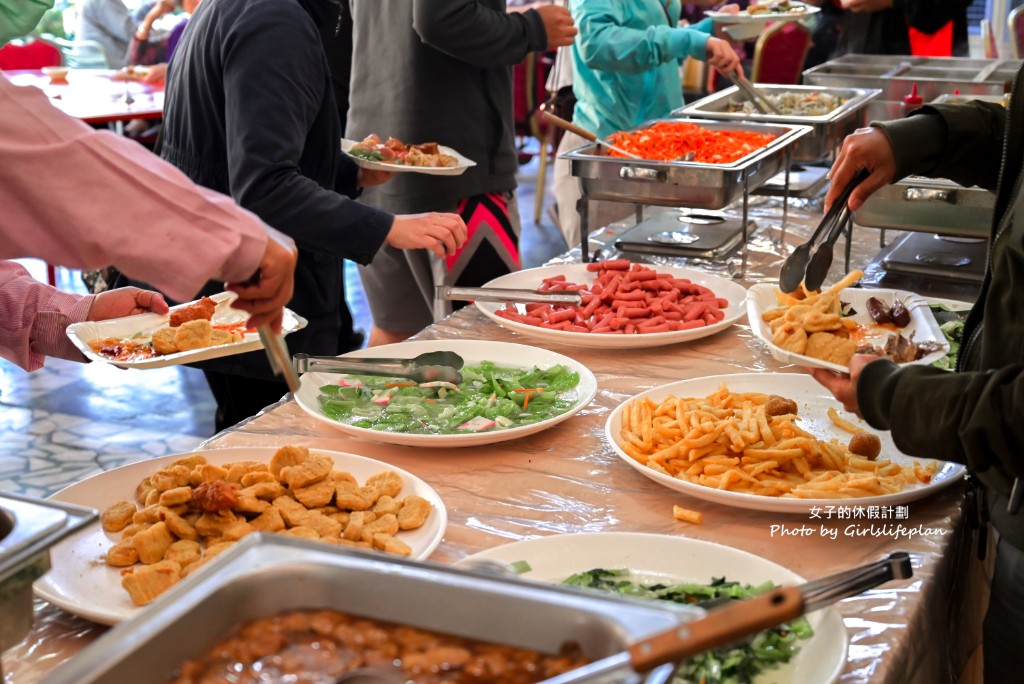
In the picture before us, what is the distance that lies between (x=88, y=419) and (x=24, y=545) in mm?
2967

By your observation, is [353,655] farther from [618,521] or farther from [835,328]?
[835,328]

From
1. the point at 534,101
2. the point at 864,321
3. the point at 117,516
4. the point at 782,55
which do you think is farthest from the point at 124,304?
the point at 782,55

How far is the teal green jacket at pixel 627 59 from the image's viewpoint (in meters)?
2.97

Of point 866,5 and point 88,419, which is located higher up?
point 866,5

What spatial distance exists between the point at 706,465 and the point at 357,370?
1.77 ft

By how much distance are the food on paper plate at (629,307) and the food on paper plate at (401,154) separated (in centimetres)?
40

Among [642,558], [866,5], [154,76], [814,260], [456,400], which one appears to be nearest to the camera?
[642,558]

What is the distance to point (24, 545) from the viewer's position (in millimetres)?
668

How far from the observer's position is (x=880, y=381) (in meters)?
1.08

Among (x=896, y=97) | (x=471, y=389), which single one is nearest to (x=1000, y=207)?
(x=471, y=389)

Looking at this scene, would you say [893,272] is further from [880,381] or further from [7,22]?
[7,22]

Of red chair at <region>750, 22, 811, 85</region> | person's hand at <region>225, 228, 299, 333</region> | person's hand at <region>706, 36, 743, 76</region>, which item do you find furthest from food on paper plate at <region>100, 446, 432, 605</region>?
red chair at <region>750, 22, 811, 85</region>

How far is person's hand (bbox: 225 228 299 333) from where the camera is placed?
2.94ft

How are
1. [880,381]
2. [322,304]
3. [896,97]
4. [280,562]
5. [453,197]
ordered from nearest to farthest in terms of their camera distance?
[280,562], [880,381], [322,304], [453,197], [896,97]
